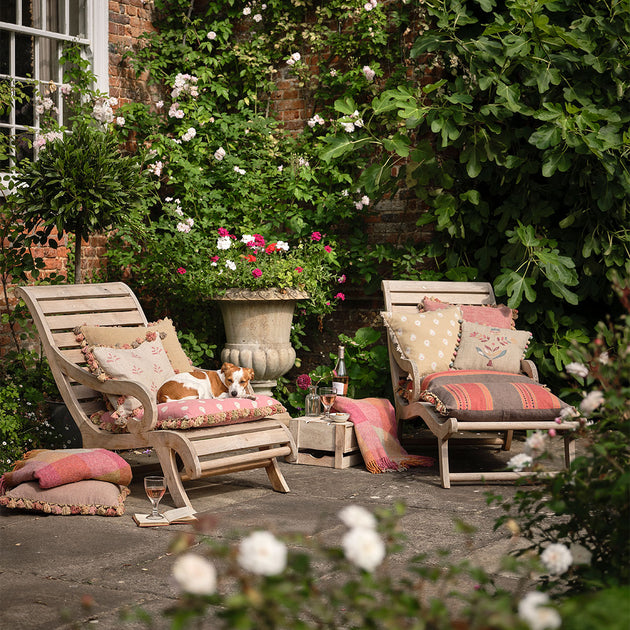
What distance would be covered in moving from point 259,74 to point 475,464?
135 inches

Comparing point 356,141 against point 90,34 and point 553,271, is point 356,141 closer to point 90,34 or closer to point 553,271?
point 553,271

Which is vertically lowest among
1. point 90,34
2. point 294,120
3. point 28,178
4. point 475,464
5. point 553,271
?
point 475,464

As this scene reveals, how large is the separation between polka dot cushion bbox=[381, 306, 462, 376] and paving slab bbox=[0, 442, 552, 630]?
62cm

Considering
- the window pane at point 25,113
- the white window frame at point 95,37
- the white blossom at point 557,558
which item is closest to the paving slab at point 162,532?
the white blossom at point 557,558

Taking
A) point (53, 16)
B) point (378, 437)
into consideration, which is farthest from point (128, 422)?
point (53, 16)

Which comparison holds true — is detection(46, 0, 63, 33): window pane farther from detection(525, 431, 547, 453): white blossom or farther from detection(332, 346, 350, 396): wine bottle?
detection(525, 431, 547, 453): white blossom

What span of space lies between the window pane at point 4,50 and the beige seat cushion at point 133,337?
233 cm

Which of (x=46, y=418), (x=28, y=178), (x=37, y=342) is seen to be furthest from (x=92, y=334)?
(x=37, y=342)

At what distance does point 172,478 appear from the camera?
3.95 meters

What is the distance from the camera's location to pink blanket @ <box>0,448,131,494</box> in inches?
151

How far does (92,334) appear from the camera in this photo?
4.45 meters

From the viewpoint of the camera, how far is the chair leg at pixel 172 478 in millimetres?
3922

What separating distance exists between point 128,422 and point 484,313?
2.37 m

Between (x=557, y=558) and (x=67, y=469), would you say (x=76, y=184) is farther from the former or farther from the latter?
(x=557, y=558)
